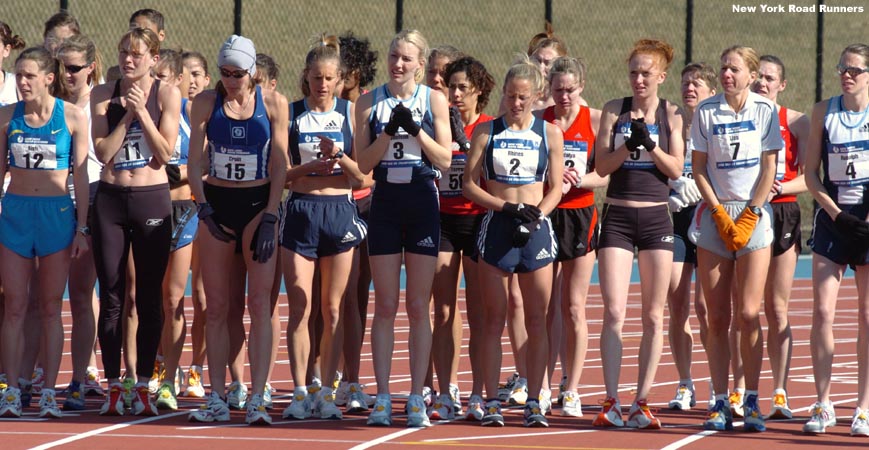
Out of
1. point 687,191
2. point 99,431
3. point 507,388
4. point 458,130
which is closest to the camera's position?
point 99,431

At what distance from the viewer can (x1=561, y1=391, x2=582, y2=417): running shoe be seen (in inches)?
340

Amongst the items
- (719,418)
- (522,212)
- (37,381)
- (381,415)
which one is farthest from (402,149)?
(37,381)

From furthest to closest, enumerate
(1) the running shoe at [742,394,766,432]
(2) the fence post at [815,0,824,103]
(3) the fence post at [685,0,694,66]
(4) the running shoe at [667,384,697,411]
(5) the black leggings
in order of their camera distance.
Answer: (2) the fence post at [815,0,824,103] → (3) the fence post at [685,0,694,66] → (4) the running shoe at [667,384,697,411] → (5) the black leggings → (1) the running shoe at [742,394,766,432]

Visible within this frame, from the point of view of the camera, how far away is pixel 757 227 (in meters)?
8.09

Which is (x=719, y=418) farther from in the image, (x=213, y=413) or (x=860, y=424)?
(x=213, y=413)

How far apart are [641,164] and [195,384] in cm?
327

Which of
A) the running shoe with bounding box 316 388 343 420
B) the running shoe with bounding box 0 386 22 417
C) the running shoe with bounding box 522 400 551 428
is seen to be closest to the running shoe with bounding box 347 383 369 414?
the running shoe with bounding box 316 388 343 420

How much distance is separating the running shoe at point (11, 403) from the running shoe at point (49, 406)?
0.13 metres

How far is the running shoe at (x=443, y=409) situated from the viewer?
8438 millimetres

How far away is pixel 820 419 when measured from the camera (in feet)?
26.2

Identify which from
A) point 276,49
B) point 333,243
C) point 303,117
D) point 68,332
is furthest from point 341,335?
point 276,49

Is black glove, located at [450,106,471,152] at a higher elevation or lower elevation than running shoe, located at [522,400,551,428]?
higher

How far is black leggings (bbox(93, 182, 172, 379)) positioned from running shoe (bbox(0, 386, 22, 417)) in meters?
0.52

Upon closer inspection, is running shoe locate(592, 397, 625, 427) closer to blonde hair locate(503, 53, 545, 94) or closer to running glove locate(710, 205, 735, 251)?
running glove locate(710, 205, 735, 251)
